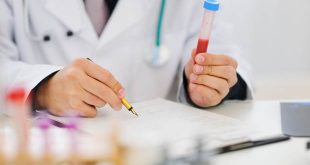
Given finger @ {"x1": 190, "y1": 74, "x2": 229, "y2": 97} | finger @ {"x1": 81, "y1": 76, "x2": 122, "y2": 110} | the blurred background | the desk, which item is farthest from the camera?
the blurred background

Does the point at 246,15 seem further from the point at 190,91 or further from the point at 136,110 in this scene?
the point at 136,110

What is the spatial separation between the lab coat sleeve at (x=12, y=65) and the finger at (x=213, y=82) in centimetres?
23

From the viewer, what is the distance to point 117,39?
3.38 ft

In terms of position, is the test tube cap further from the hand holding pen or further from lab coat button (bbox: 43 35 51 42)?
lab coat button (bbox: 43 35 51 42)

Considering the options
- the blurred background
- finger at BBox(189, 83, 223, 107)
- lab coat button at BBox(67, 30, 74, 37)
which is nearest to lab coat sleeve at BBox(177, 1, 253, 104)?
finger at BBox(189, 83, 223, 107)

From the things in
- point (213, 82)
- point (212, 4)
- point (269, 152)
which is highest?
point (212, 4)

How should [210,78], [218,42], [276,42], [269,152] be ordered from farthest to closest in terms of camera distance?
[276,42]
[218,42]
[210,78]
[269,152]

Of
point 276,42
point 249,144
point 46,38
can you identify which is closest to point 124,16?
point 46,38

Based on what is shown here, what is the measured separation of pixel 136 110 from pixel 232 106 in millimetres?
208

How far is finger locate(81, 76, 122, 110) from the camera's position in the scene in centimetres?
79

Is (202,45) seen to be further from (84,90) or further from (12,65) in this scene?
(12,65)

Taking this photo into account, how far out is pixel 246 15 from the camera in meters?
1.57

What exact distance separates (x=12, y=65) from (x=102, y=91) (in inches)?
8.7

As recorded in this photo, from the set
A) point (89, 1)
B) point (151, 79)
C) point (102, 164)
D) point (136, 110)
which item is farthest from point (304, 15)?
point (102, 164)
